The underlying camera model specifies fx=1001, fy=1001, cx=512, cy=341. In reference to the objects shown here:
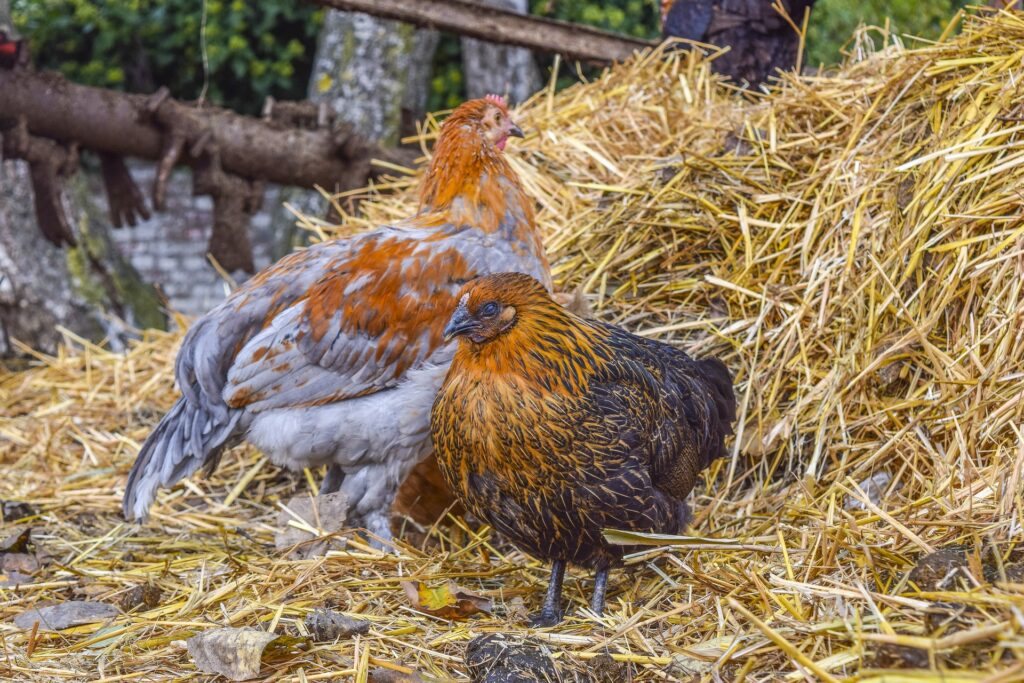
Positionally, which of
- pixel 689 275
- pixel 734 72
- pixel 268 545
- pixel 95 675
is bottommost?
pixel 268 545

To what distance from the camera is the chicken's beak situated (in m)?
2.68

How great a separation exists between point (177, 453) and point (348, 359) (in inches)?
27.7

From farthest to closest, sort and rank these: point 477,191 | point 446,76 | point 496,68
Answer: point 446,76 < point 496,68 < point 477,191

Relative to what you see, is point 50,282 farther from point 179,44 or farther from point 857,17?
point 857,17

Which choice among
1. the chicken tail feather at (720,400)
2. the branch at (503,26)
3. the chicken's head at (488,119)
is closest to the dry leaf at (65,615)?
the chicken tail feather at (720,400)

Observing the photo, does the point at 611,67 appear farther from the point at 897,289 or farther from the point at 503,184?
the point at 897,289

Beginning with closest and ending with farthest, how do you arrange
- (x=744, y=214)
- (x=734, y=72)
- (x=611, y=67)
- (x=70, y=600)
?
(x=70, y=600)
(x=744, y=214)
(x=734, y=72)
(x=611, y=67)

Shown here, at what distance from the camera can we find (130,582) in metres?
3.14

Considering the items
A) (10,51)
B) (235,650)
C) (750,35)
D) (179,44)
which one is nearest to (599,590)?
(235,650)

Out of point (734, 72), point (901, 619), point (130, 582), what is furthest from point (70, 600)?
point (734, 72)

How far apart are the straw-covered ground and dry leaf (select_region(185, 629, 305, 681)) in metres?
0.08

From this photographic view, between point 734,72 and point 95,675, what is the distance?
4103mm

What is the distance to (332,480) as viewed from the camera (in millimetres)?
3717

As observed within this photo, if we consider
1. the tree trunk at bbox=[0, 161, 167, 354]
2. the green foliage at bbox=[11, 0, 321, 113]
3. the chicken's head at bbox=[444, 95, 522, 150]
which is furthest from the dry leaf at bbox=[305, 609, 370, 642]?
the green foliage at bbox=[11, 0, 321, 113]
